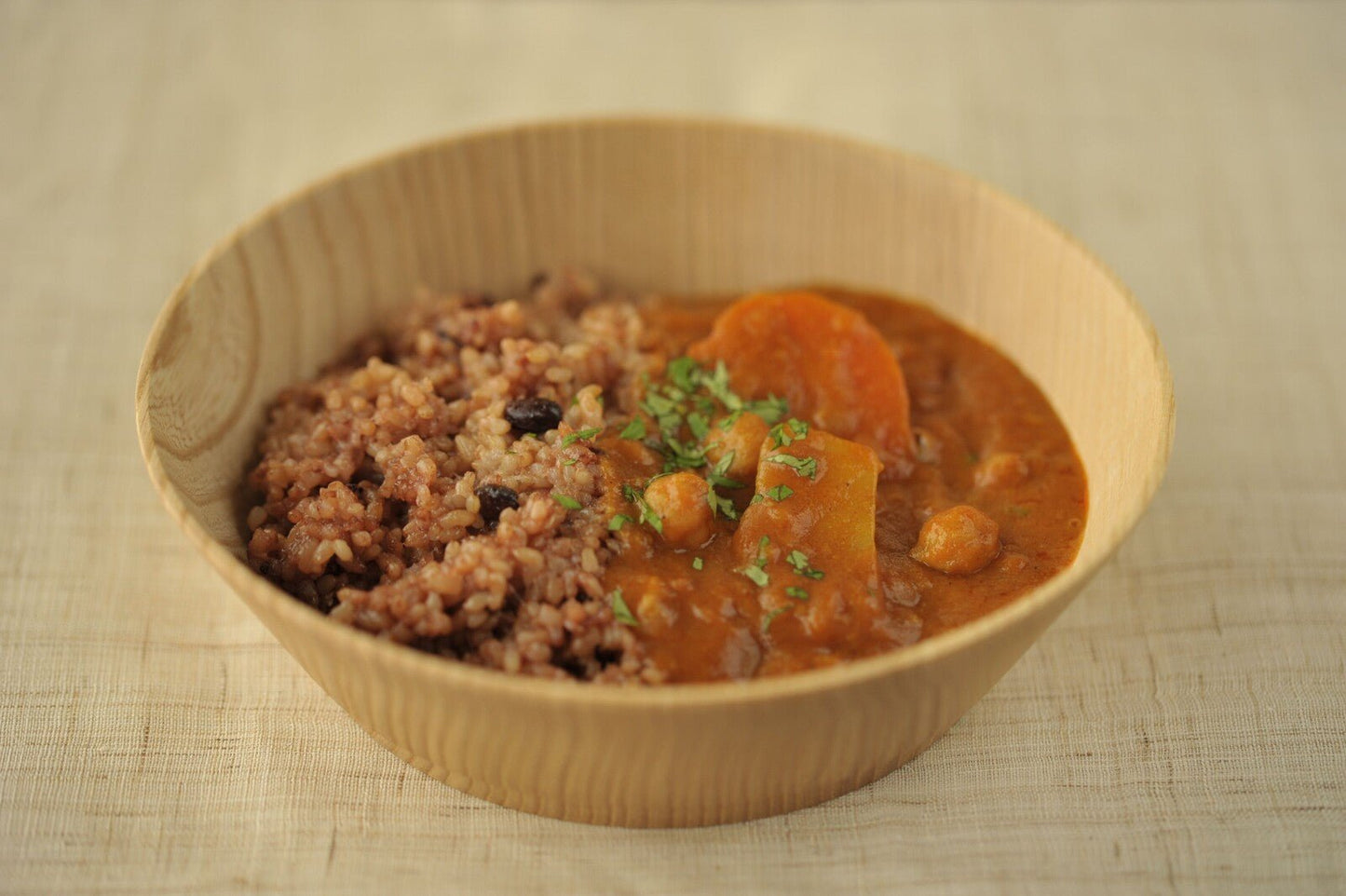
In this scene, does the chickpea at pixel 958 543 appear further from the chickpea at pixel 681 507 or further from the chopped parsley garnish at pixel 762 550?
→ the chickpea at pixel 681 507

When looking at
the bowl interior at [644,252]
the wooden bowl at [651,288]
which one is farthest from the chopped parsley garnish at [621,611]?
the bowl interior at [644,252]

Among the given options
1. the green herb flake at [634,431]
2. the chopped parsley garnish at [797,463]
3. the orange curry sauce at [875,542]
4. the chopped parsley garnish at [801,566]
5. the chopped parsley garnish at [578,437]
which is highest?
the chopped parsley garnish at [797,463]

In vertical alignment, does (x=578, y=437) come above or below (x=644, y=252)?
above

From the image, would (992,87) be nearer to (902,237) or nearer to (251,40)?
(902,237)

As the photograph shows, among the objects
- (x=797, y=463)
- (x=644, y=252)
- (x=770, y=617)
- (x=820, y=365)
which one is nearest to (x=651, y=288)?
(x=644, y=252)

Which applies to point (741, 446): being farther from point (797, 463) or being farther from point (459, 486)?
point (459, 486)

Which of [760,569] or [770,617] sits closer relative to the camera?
[770,617]
